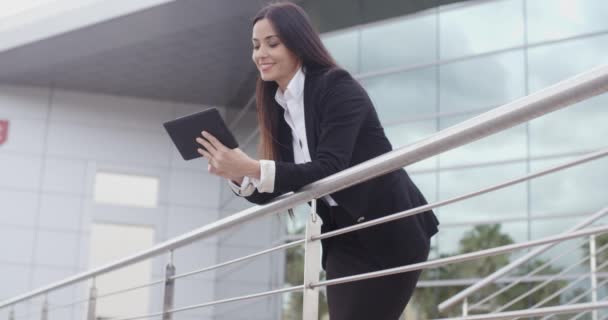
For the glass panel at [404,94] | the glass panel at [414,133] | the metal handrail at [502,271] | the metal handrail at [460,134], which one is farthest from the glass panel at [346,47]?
the metal handrail at [460,134]

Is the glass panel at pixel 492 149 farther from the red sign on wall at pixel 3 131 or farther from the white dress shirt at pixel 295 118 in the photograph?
the red sign on wall at pixel 3 131

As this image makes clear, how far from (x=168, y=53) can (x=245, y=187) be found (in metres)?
14.2

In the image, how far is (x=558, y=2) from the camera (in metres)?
11.6

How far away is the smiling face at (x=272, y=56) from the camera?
8.55ft

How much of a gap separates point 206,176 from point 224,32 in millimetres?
4767

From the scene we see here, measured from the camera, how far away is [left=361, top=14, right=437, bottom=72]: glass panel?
12.9 meters

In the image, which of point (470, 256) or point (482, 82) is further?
point (482, 82)

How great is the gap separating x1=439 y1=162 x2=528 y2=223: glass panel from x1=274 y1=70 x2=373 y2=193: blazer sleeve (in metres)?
9.03

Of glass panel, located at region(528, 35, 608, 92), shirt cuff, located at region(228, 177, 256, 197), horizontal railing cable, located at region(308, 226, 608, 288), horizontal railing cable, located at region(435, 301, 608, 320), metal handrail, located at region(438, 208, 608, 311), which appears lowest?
horizontal railing cable, located at region(435, 301, 608, 320)

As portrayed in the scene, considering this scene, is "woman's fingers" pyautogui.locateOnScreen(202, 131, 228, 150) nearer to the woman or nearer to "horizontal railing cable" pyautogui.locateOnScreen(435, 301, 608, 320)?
the woman

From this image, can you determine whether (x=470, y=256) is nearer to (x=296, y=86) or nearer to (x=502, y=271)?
(x=296, y=86)

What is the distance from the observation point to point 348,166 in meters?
2.56

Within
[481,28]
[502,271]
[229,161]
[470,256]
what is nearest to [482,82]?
[481,28]

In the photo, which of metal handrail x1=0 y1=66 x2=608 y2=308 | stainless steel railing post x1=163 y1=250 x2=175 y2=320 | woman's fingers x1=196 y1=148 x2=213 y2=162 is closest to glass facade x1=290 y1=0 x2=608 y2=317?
stainless steel railing post x1=163 y1=250 x2=175 y2=320
